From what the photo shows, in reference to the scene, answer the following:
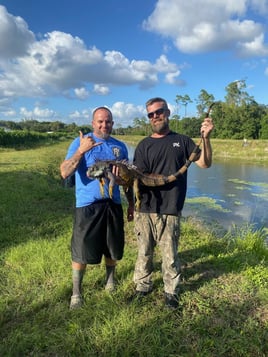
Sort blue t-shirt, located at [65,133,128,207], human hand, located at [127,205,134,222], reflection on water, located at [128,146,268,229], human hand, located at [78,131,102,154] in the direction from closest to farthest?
human hand, located at [78,131,102,154], blue t-shirt, located at [65,133,128,207], human hand, located at [127,205,134,222], reflection on water, located at [128,146,268,229]

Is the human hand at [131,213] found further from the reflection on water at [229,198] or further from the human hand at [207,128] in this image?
the reflection on water at [229,198]

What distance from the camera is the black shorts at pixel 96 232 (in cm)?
339

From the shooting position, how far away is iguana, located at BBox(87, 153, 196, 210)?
3238 millimetres

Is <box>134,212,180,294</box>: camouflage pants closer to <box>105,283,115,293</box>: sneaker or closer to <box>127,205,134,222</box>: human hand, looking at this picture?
<box>127,205,134,222</box>: human hand

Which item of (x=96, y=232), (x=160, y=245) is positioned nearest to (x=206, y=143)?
(x=160, y=245)

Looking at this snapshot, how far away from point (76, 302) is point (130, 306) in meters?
0.60

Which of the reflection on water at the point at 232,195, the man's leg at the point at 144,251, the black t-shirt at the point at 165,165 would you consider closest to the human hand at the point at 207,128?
the black t-shirt at the point at 165,165

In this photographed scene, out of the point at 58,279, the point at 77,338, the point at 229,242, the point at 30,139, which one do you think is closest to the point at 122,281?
the point at 58,279

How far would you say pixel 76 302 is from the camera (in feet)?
11.4

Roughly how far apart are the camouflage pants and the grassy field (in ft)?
0.84

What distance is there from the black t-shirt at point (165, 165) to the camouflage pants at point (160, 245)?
0.35ft

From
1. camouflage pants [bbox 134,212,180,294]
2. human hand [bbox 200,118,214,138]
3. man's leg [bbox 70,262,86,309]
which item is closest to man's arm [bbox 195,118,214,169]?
human hand [bbox 200,118,214,138]

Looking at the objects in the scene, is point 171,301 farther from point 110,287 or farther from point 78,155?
point 78,155

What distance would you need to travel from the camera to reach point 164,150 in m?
3.41
